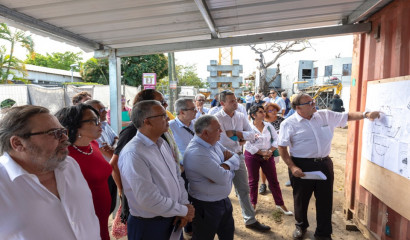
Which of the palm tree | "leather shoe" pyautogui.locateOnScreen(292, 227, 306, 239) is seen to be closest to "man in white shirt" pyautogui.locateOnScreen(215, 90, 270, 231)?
"leather shoe" pyautogui.locateOnScreen(292, 227, 306, 239)

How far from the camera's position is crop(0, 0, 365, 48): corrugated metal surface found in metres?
2.60

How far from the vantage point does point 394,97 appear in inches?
97.3

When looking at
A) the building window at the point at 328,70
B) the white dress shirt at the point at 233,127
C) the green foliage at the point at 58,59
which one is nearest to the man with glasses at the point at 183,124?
the white dress shirt at the point at 233,127

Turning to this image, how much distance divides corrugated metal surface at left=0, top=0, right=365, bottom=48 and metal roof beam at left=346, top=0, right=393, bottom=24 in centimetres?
6

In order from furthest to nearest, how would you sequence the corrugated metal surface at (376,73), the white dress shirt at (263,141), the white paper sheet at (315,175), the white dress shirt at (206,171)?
→ the white dress shirt at (263,141) < the white paper sheet at (315,175) < the corrugated metal surface at (376,73) < the white dress shirt at (206,171)

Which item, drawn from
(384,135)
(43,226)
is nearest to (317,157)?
(384,135)

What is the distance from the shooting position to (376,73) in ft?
9.67

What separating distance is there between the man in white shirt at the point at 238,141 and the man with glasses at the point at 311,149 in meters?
0.61

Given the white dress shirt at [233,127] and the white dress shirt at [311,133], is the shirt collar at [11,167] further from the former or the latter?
the white dress shirt at [311,133]

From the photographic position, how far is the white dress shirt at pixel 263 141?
3922 millimetres

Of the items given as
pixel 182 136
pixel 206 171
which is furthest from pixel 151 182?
pixel 182 136

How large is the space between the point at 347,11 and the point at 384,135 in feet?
5.29

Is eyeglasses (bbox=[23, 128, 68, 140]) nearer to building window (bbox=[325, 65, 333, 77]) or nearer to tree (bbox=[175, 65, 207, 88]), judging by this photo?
building window (bbox=[325, 65, 333, 77])

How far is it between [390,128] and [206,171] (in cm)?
199
